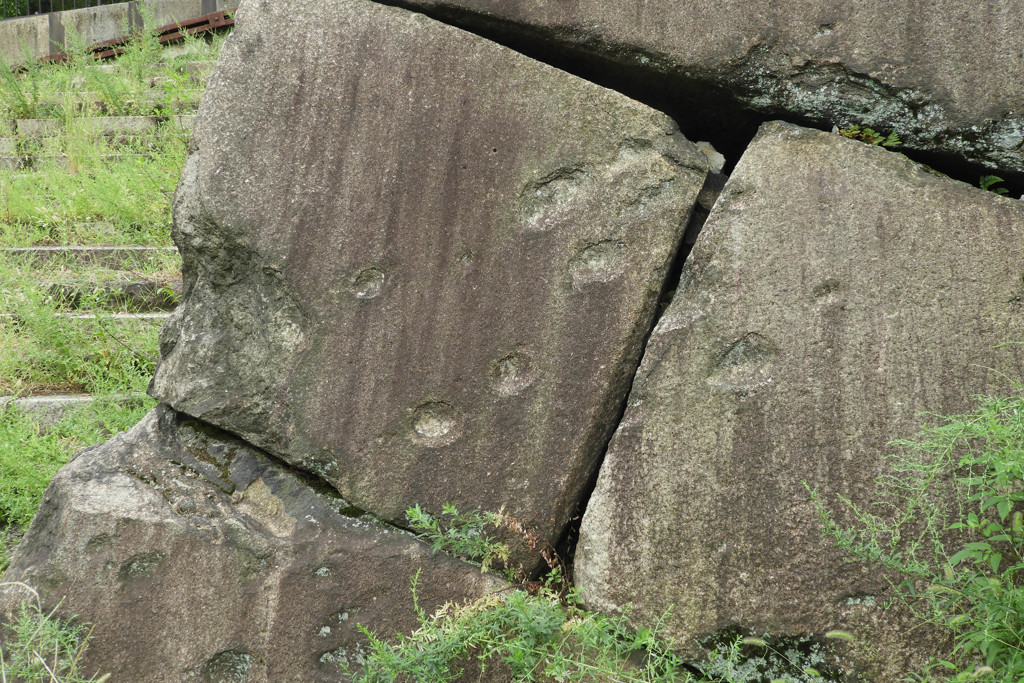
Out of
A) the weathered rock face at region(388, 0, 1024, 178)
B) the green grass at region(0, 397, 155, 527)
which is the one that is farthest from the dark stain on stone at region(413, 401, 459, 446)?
the green grass at region(0, 397, 155, 527)

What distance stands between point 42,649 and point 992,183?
2565 millimetres

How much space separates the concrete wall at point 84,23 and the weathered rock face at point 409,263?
6564 millimetres

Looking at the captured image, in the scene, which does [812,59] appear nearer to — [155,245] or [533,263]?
[533,263]

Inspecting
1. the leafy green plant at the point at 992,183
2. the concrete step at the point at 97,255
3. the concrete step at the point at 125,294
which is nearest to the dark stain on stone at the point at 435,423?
the leafy green plant at the point at 992,183

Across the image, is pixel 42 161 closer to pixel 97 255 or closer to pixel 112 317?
pixel 97 255

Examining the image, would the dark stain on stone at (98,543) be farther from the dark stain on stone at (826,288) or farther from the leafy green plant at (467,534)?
the dark stain on stone at (826,288)

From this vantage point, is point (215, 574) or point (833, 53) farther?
point (833, 53)

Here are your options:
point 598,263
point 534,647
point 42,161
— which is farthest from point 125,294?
point 534,647

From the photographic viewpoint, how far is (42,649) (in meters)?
1.76

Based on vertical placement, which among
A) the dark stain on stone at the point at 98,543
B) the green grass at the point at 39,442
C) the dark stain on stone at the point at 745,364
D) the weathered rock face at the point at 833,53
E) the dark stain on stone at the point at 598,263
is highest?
the weathered rock face at the point at 833,53

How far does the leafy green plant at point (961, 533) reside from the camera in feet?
4.97

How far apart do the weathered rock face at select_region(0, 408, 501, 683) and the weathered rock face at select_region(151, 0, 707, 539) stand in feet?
0.45

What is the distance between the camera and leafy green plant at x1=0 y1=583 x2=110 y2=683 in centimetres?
175

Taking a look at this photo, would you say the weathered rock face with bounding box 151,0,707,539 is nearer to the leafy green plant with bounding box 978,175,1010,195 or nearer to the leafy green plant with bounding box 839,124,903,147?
the leafy green plant with bounding box 839,124,903,147
